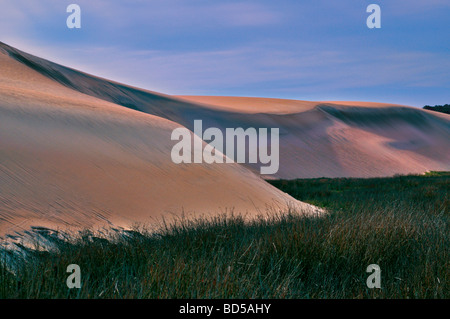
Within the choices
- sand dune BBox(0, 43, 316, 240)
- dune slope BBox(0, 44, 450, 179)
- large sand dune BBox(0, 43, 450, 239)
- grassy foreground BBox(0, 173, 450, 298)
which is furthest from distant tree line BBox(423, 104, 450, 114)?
grassy foreground BBox(0, 173, 450, 298)

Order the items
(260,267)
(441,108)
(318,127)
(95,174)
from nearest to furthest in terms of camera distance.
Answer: (260,267), (95,174), (318,127), (441,108)

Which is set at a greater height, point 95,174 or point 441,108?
point 441,108

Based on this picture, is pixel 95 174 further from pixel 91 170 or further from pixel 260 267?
pixel 260 267

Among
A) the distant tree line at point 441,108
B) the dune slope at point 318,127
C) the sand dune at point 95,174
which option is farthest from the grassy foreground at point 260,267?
the distant tree line at point 441,108

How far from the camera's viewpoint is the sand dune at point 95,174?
22.6ft

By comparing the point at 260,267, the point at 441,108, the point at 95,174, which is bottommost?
the point at 260,267

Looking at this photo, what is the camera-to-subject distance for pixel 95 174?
8.12m

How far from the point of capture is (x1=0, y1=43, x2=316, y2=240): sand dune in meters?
6.88

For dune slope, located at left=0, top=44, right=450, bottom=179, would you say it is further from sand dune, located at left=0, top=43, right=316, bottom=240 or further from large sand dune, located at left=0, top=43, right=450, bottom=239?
sand dune, located at left=0, top=43, right=316, bottom=240

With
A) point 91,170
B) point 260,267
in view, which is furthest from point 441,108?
point 260,267

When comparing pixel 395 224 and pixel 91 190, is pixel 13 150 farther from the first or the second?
pixel 395 224

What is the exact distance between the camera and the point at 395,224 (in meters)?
5.50

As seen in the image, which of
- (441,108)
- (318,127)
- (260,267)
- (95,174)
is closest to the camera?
(260,267)
